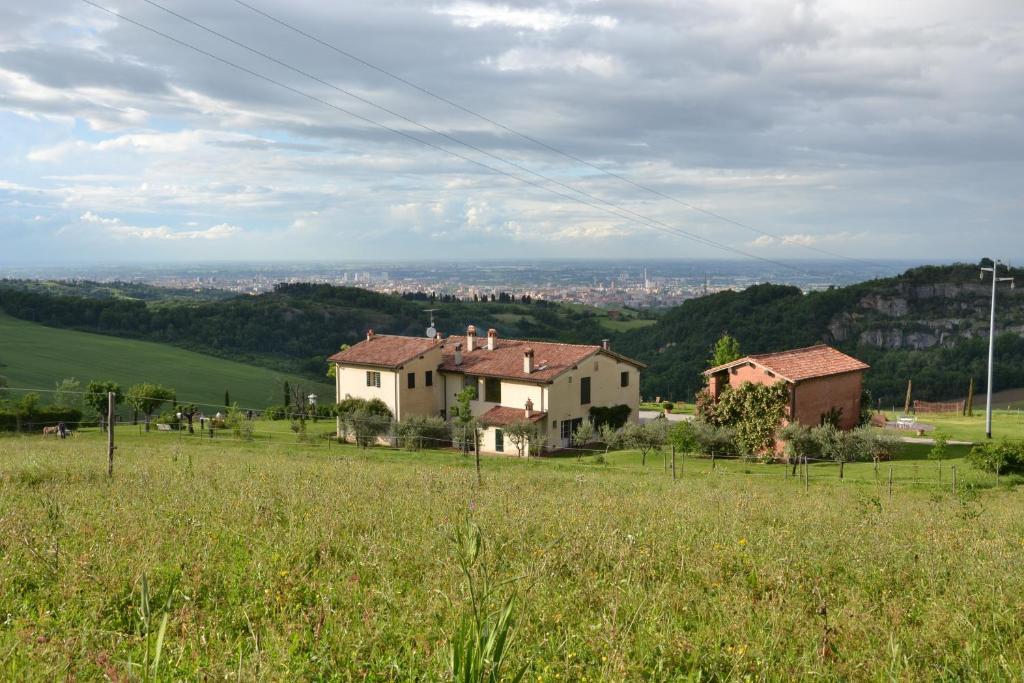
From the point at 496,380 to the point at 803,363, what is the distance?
16.2 meters

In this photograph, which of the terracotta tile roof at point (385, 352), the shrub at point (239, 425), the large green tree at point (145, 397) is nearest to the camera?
the shrub at point (239, 425)

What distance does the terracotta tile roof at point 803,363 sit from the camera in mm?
34906

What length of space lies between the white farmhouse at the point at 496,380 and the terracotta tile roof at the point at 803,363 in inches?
313

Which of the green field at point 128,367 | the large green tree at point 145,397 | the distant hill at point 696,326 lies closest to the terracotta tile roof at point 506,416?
the large green tree at point 145,397

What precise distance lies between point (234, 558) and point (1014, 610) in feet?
22.8

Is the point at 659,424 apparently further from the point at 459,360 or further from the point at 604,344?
the point at 459,360

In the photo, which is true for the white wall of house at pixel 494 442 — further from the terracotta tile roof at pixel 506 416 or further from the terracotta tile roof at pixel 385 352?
Answer: the terracotta tile roof at pixel 385 352

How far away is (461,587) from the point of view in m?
4.18

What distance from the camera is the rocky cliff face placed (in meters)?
104

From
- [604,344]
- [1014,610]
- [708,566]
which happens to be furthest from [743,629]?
[604,344]

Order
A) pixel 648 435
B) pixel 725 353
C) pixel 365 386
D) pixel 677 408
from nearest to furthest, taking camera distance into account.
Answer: pixel 648 435 < pixel 365 386 < pixel 725 353 < pixel 677 408

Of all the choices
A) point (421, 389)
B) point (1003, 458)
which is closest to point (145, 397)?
point (421, 389)

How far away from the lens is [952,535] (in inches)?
395

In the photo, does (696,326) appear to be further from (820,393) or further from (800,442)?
(800,442)
